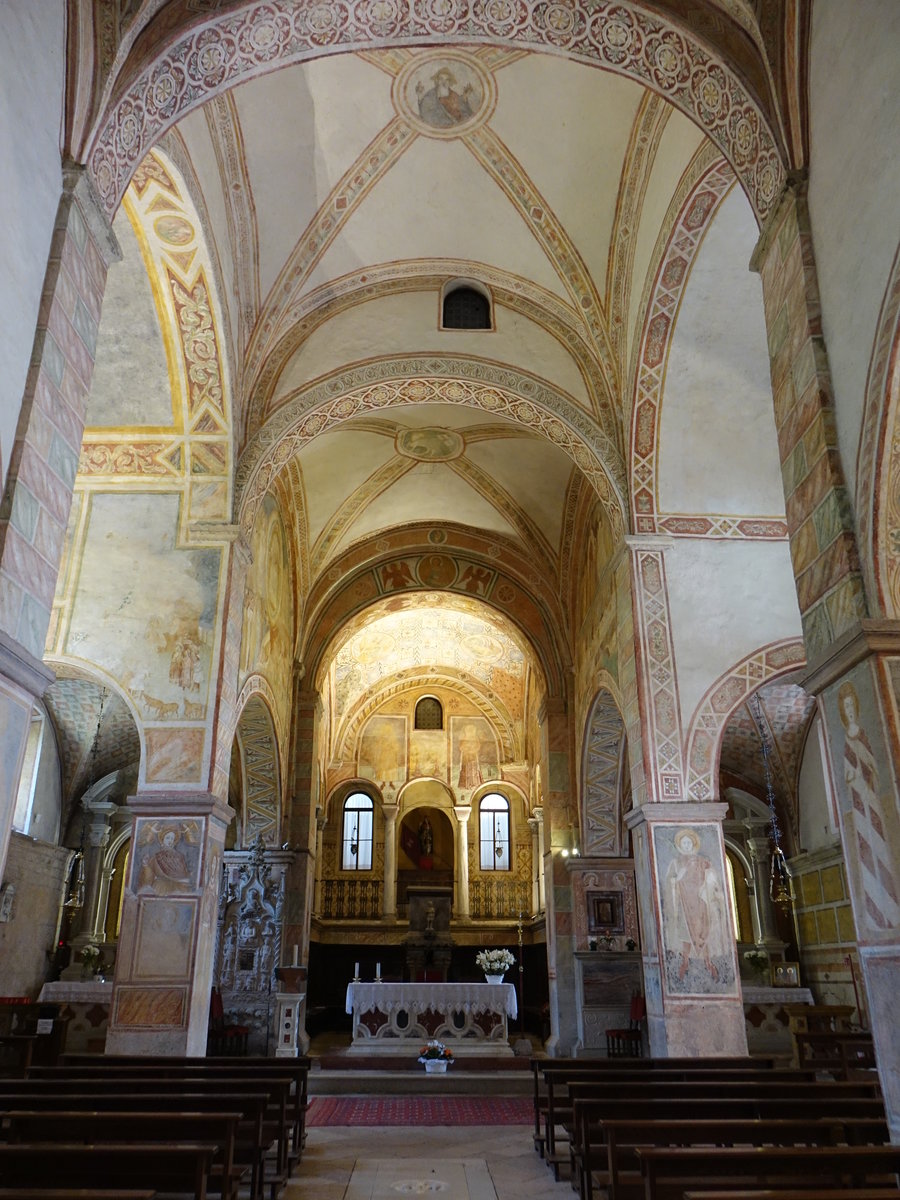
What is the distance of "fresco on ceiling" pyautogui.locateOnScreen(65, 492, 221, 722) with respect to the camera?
10953 millimetres

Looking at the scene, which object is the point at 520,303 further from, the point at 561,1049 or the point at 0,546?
the point at 561,1049

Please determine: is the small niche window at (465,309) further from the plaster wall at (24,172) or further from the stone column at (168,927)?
the plaster wall at (24,172)

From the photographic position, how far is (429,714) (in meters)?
27.6

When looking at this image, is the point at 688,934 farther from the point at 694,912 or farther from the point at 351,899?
the point at 351,899

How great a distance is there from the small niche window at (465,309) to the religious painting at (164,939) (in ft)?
25.9

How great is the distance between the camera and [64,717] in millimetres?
17438

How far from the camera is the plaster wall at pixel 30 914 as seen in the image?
16.0 m

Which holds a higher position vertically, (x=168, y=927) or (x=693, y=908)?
(x=693, y=908)

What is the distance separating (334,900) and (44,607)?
20.9 meters

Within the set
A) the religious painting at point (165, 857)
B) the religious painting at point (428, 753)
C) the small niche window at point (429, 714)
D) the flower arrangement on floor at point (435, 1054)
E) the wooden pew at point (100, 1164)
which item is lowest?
the wooden pew at point (100, 1164)

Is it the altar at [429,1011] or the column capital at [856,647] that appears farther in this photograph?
the altar at [429,1011]

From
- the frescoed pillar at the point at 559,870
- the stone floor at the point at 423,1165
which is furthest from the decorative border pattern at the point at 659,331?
the stone floor at the point at 423,1165

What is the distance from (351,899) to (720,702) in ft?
52.9

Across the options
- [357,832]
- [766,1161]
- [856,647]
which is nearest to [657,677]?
[856,647]
